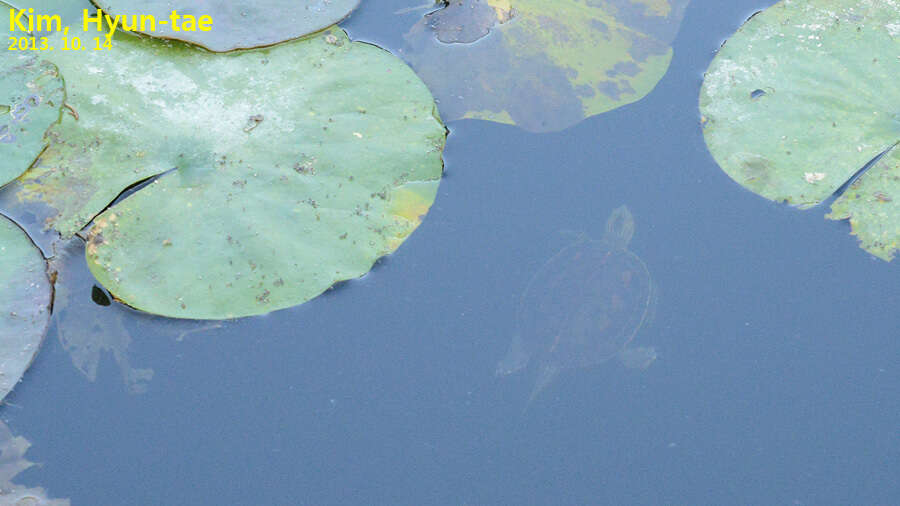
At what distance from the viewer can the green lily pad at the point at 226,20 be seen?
111 inches

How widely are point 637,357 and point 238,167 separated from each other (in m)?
1.52

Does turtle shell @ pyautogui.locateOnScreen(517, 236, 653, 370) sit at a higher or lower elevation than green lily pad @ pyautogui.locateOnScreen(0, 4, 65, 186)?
lower

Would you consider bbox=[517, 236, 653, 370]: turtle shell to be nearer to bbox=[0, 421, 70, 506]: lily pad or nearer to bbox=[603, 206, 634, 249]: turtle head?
bbox=[603, 206, 634, 249]: turtle head

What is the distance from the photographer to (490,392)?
92.5 inches

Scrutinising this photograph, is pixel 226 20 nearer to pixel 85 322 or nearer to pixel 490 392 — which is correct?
pixel 85 322

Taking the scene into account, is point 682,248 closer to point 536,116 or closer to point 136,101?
point 536,116

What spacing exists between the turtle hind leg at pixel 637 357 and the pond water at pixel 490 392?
3 cm

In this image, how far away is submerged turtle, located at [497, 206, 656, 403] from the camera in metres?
2.41

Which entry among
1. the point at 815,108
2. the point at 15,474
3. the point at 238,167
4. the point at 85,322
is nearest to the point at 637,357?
the point at 815,108

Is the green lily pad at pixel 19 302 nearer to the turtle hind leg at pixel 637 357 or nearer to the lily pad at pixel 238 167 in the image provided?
the lily pad at pixel 238 167

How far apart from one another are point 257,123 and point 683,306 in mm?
1641

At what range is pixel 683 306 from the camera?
2.48m

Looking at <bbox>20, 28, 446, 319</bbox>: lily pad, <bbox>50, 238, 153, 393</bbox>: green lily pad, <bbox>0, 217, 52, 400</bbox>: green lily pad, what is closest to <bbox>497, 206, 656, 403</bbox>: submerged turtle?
<bbox>20, 28, 446, 319</bbox>: lily pad

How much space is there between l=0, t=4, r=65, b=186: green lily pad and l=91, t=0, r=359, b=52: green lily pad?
0.32m
